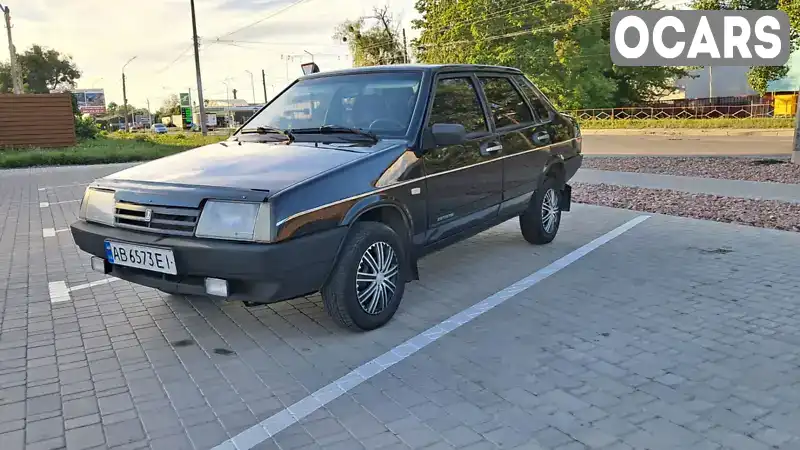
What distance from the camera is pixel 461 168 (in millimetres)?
4938

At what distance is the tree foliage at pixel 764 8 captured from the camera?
19.7 m

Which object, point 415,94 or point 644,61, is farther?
point 644,61

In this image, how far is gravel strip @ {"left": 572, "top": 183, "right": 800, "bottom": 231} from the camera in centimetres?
751

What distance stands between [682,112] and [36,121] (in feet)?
106

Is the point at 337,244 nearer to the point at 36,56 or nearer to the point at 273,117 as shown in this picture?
the point at 273,117

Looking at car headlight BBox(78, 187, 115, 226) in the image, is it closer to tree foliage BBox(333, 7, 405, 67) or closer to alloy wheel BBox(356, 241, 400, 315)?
alloy wheel BBox(356, 241, 400, 315)

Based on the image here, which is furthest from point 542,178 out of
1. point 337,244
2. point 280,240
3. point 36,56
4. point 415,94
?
point 36,56

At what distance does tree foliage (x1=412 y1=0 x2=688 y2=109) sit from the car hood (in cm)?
3565

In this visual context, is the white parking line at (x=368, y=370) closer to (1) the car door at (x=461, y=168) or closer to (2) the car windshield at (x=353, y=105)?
(1) the car door at (x=461, y=168)

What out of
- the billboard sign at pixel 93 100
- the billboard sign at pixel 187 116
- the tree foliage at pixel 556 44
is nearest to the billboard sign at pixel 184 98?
the billboard sign at pixel 93 100

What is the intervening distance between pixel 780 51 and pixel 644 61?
846 cm

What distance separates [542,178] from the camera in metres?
6.23

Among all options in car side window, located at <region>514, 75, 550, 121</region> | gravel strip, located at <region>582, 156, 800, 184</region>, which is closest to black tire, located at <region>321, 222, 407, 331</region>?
car side window, located at <region>514, 75, 550, 121</region>

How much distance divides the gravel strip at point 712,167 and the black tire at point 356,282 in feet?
28.8
